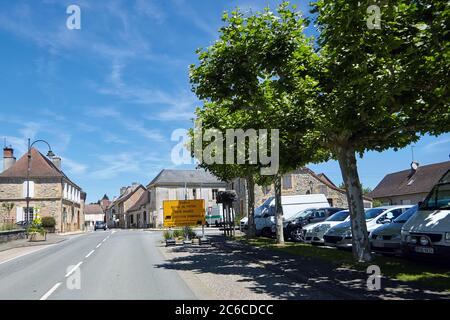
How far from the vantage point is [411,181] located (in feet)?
158

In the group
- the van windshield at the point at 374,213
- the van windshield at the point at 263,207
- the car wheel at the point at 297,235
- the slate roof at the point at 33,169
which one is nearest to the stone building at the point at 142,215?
the slate roof at the point at 33,169

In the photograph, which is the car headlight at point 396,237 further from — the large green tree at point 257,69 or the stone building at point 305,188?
the stone building at point 305,188

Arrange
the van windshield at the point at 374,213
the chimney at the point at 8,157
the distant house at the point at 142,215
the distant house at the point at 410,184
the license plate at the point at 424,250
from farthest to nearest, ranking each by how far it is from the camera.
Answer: the distant house at the point at 142,215 → the chimney at the point at 8,157 → the distant house at the point at 410,184 → the van windshield at the point at 374,213 → the license plate at the point at 424,250

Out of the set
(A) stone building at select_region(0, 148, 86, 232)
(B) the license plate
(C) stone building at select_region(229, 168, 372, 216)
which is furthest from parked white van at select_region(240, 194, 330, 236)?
(A) stone building at select_region(0, 148, 86, 232)

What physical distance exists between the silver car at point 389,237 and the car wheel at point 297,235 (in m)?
7.54

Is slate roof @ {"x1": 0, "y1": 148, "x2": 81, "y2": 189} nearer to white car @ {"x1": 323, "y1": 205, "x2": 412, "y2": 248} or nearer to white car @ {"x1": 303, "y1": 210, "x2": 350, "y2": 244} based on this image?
white car @ {"x1": 303, "y1": 210, "x2": 350, "y2": 244}

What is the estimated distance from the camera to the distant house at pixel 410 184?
4425 centimetres

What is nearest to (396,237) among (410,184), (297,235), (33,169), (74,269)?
(74,269)

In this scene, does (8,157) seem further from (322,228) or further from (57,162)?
(322,228)

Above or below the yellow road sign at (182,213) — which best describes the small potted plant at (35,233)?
below

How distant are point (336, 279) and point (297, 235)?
12806 millimetres

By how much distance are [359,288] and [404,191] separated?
42290 millimetres

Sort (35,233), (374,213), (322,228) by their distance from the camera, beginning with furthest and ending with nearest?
(35,233) → (322,228) → (374,213)

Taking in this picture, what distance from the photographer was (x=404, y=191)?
4750cm
